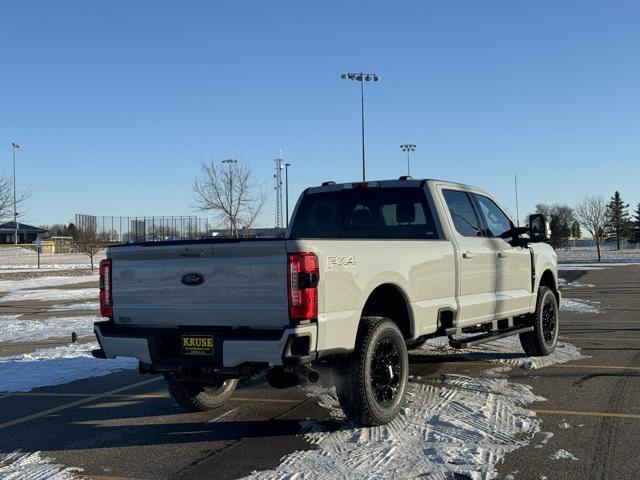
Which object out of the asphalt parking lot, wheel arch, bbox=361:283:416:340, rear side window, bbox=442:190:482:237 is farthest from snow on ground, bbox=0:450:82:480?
rear side window, bbox=442:190:482:237

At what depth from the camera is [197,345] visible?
5.14 m

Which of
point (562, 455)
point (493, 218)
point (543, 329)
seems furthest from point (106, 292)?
point (543, 329)

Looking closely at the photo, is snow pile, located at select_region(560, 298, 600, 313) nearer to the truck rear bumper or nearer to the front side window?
the front side window

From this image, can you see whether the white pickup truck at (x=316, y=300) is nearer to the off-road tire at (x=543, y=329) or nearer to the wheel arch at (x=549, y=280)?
the off-road tire at (x=543, y=329)

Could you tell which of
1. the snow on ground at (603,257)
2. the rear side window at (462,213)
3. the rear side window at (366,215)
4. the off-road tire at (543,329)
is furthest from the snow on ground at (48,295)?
the snow on ground at (603,257)

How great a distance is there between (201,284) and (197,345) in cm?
47

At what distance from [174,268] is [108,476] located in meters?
1.61

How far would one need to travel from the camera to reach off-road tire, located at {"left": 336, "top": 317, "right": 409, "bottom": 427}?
5.32 metres

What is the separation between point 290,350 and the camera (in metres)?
4.72

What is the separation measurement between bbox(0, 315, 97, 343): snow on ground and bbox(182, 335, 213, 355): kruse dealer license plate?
301 inches

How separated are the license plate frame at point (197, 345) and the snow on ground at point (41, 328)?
763 centimetres

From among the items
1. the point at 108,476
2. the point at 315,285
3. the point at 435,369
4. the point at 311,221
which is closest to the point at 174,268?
the point at 315,285

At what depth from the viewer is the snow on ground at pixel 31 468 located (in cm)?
464

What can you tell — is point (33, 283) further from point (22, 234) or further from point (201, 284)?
point (22, 234)
